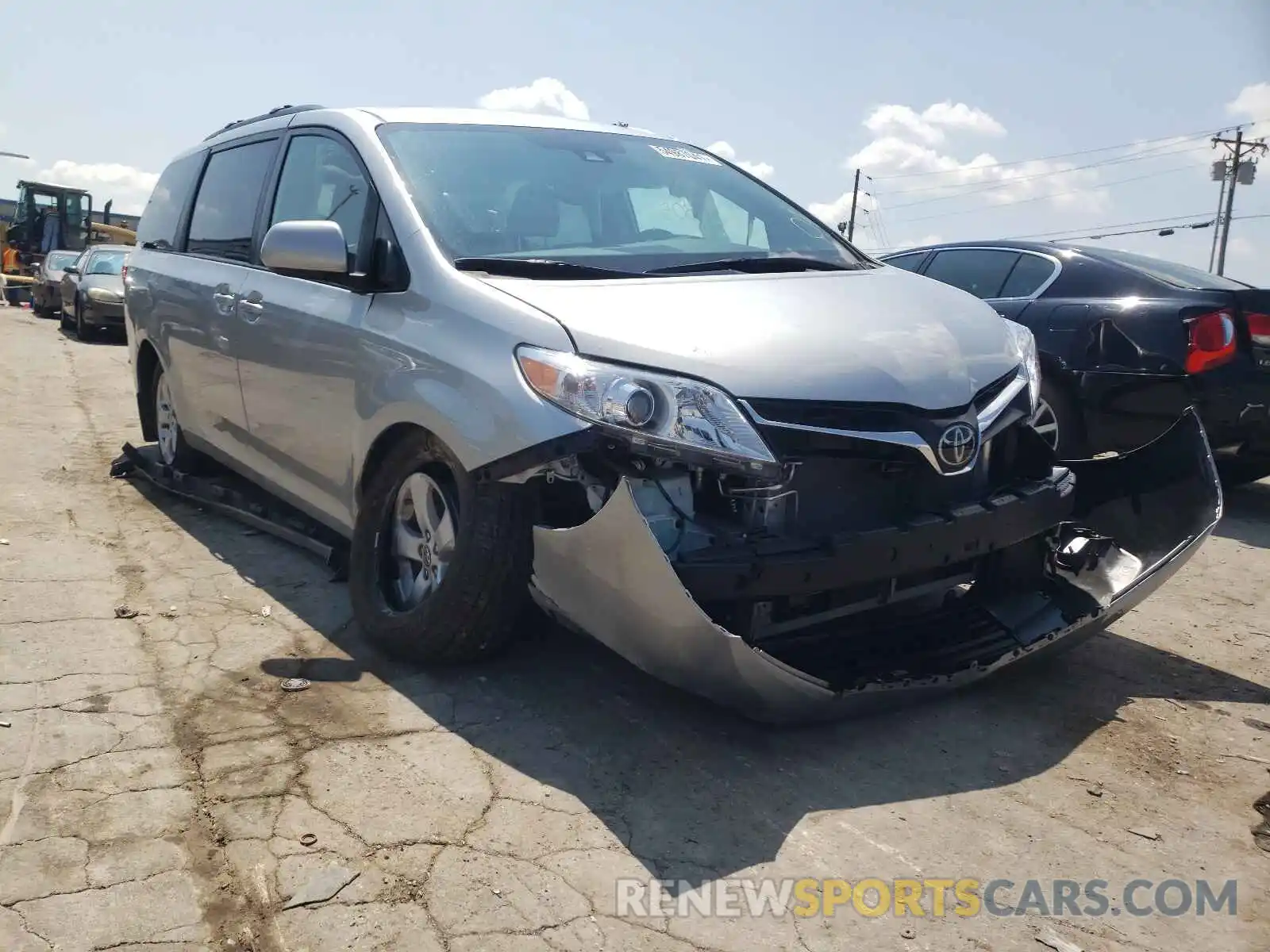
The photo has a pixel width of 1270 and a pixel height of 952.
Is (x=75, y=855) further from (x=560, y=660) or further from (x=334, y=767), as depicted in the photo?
(x=560, y=660)

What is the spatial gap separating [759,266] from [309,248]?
1497mm

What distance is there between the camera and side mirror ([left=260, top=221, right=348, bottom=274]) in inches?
141

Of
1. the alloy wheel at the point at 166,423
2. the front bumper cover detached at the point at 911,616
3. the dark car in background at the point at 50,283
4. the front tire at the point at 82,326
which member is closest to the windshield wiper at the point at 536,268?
the front bumper cover detached at the point at 911,616

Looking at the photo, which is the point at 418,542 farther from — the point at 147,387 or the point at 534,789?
the point at 147,387

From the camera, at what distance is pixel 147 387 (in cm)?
640

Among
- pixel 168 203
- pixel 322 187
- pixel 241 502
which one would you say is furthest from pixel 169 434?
pixel 322 187

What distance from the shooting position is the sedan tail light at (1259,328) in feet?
18.4

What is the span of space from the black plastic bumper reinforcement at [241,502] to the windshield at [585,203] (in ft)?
5.32

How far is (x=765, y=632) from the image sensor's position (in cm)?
285

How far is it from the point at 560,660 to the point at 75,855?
5.15 feet

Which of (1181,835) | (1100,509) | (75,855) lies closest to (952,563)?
(1181,835)

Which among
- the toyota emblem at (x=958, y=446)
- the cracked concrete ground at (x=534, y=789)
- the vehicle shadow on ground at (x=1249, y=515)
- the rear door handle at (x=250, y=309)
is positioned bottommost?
the cracked concrete ground at (x=534, y=789)

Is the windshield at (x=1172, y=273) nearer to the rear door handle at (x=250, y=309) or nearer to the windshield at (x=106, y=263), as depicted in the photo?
the rear door handle at (x=250, y=309)

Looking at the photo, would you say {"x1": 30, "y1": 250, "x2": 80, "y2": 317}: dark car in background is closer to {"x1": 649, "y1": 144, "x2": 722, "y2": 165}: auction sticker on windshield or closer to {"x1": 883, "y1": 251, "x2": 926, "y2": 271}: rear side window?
{"x1": 883, "y1": 251, "x2": 926, "y2": 271}: rear side window
